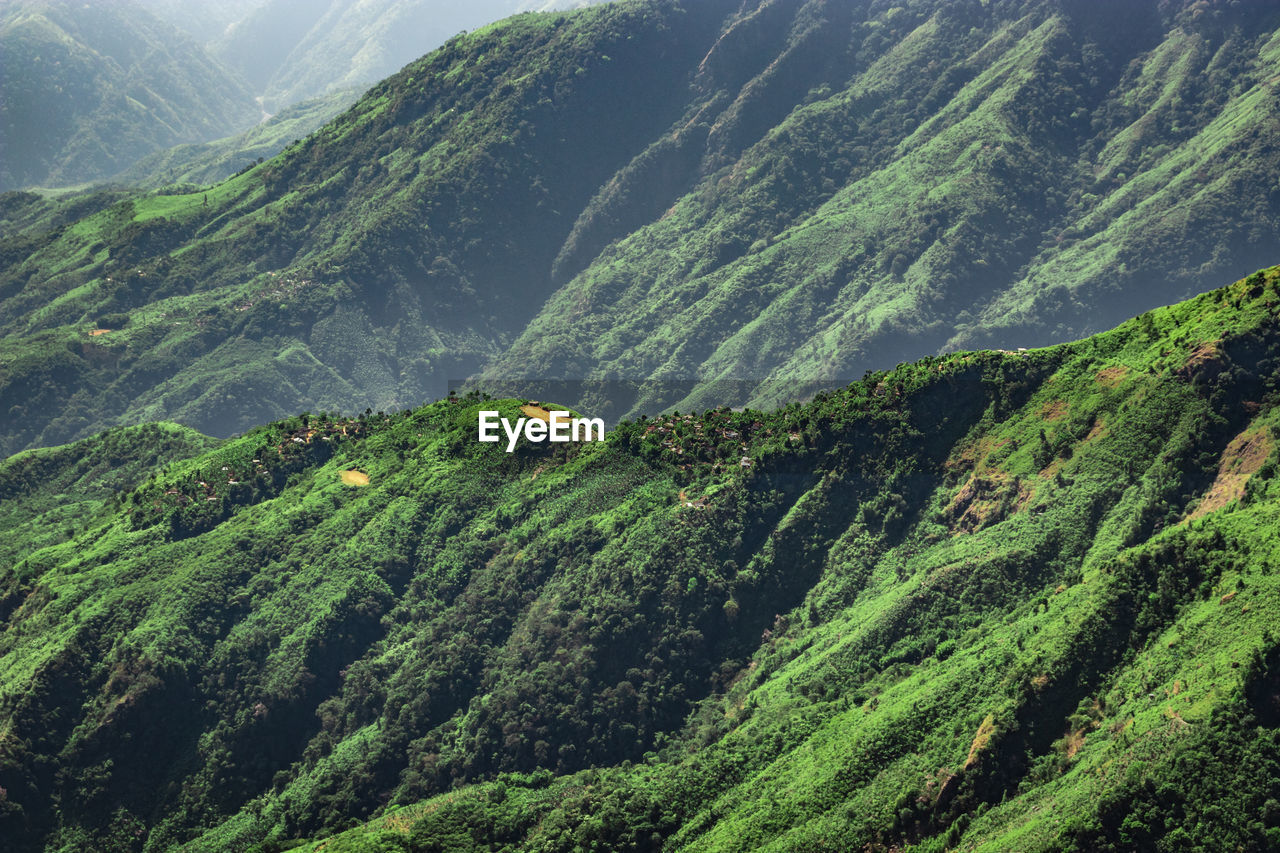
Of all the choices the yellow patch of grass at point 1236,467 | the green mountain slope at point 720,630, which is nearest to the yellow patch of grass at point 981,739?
the green mountain slope at point 720,630

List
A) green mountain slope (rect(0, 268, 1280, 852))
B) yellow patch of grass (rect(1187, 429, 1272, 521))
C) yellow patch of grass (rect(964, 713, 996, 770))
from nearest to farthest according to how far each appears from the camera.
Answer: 1. green mountain slope (rect(0, 268, 1280, 852))
2. yellow patch of grass (rect(964, 713, 996, 770))
3. yellow patch of grass (rect(1187, 429, 1272, 521))

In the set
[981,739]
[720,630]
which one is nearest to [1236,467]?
[981,739]

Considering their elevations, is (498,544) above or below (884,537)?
above

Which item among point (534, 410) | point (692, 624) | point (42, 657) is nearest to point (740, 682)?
point (692, 624)

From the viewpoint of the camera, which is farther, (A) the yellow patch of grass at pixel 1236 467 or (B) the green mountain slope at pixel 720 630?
(A) the yellow patch of grass at pixel 1236 467

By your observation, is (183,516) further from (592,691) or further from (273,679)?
(592,691)

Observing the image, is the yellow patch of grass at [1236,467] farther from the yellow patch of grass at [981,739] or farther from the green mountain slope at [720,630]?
the yellow patch of grass at [981,739]

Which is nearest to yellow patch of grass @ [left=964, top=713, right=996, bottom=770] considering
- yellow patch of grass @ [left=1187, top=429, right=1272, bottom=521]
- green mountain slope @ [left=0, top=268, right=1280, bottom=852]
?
green mountain slope @ [left=0, top=268, right=1280, bottom=852]

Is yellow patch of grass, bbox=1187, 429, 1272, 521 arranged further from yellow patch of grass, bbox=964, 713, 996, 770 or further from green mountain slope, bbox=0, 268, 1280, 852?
yellow patch of grass, bbox=964, 713, 996, 770
